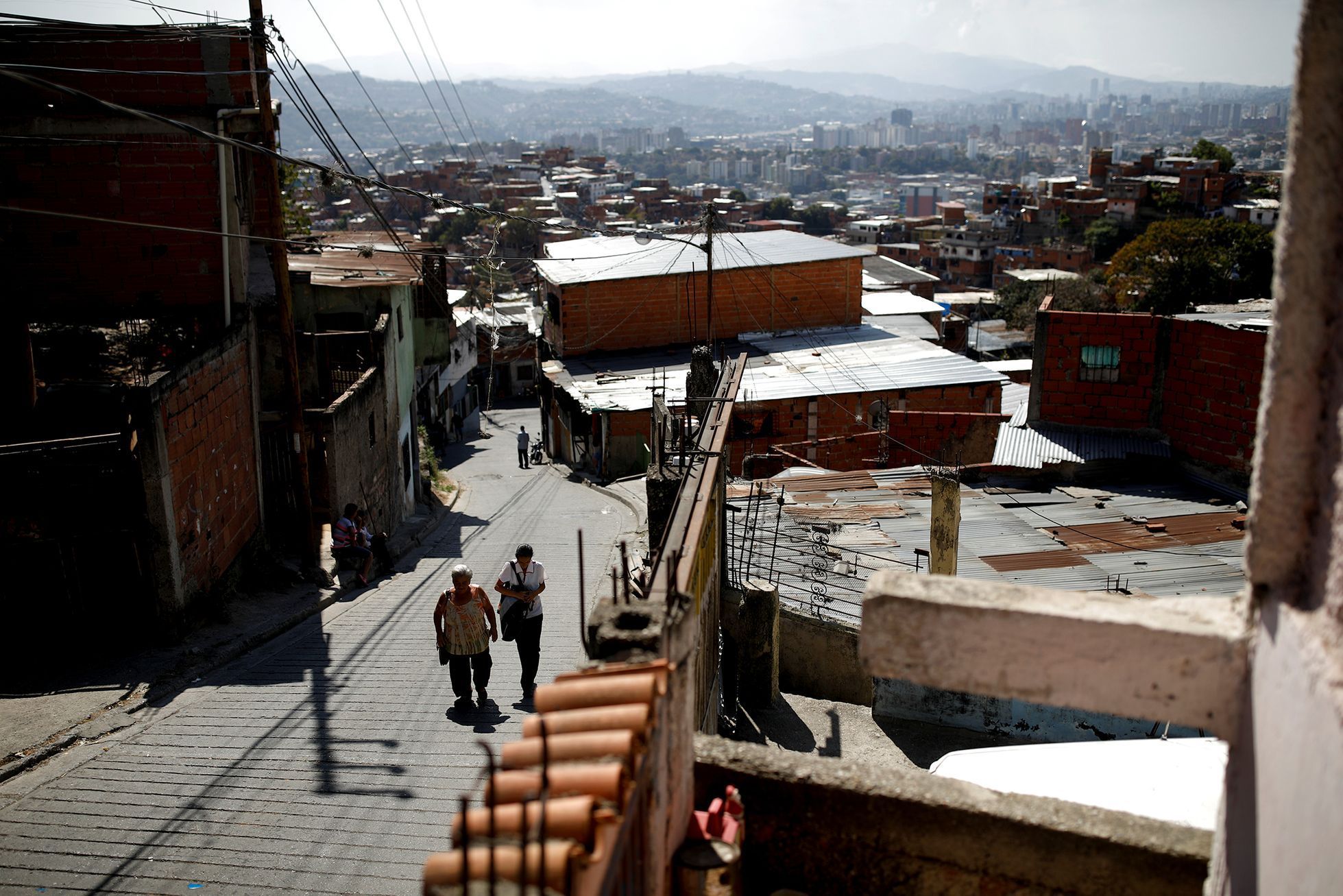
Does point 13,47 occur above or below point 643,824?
above

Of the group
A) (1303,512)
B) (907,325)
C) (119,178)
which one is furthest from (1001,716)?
(907,325)

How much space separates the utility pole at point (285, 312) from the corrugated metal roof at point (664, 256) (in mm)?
13436

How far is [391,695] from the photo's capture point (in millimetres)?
8555

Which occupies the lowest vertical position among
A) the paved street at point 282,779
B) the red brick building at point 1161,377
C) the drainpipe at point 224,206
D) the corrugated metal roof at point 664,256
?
the paved street at point 282,779

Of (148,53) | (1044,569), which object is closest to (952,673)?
(1044,569)

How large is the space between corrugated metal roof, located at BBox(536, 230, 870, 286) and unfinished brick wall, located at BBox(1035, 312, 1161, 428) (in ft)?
40.2

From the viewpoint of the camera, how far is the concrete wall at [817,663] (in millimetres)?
11398

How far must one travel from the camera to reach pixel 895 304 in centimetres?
3697

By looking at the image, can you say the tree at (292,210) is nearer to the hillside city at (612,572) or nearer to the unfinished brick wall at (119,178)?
the hillside city at (612,572)

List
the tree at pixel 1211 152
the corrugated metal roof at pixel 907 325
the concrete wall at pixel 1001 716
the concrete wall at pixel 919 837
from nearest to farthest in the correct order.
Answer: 1. the concrete wall at pixel 919 837
2. the concrete wall at pixel 1001 716
3. the corrugated metal roof at pixel 907 325
4. the tree at pixel 1211 152

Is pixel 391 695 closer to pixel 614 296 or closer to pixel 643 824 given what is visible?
pixel 643 824

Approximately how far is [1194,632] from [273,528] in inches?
524

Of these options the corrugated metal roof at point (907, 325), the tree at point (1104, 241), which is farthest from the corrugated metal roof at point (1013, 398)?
the tree at point (1104, 241)

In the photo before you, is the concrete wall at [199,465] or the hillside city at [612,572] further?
the concrete wall at [199,465]
